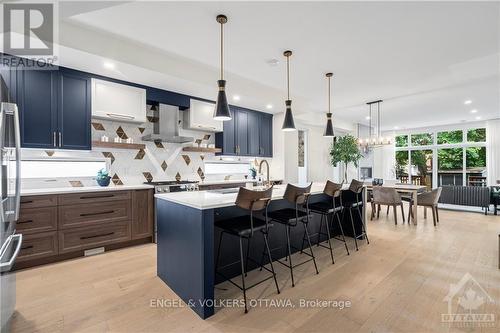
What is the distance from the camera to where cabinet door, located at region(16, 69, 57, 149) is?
2867 mm

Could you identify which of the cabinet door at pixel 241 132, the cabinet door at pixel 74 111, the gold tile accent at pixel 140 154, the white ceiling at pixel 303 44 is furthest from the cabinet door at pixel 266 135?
the cabinet door at pixel 74 111

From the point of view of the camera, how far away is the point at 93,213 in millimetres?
3148

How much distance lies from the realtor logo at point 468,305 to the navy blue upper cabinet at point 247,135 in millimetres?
3876

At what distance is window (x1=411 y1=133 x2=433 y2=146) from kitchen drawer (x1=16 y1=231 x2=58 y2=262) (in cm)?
1051

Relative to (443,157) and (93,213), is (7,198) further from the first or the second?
(443,157)

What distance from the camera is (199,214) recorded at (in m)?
1.90

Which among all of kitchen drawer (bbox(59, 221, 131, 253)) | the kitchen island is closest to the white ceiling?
the kitchen island

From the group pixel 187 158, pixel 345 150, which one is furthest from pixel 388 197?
pixel 187 158

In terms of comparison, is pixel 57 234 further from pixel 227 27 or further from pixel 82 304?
pixel 227 27

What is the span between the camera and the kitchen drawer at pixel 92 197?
2.96 meters

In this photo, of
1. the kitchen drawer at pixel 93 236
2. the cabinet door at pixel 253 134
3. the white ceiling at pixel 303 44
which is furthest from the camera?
the cabinet door at pixel 253 134

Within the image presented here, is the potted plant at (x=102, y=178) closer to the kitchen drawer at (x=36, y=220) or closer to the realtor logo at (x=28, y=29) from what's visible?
the kitchen drawer at (x=36, y=220)

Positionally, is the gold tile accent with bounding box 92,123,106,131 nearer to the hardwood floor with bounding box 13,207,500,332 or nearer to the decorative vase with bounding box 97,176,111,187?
the decorative vase with bounding box 97,176,111,187

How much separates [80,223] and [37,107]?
1.52 m
